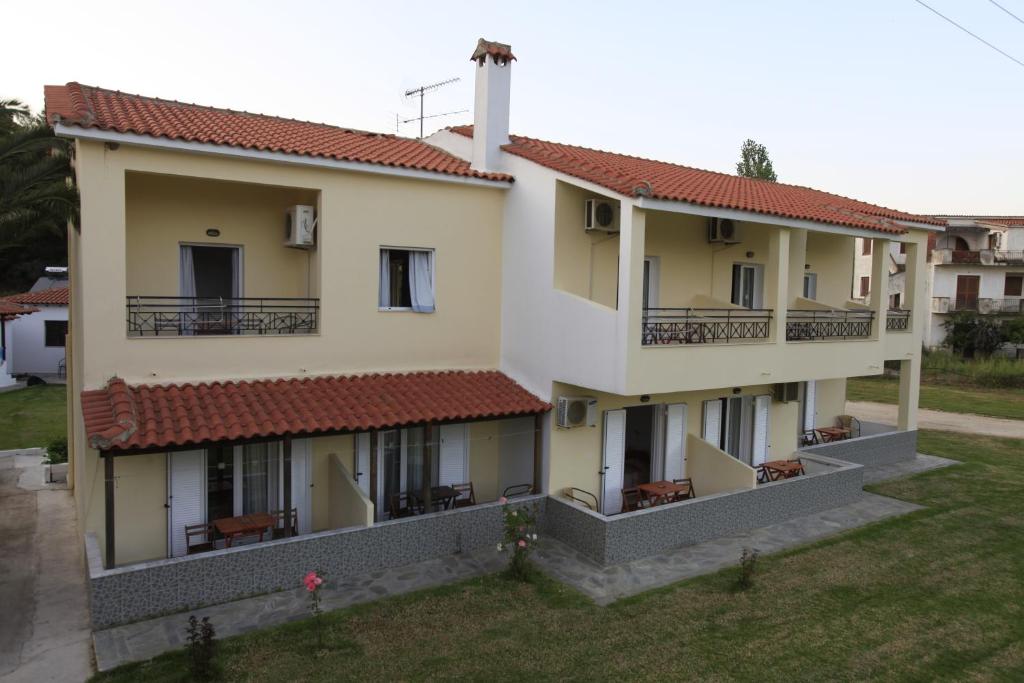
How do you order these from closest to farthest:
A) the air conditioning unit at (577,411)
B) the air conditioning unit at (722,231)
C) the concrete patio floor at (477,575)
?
the concrete patio floor at (477,575)
the air conditioning unit at (577,411)
the air conditioning unit at (722,231)

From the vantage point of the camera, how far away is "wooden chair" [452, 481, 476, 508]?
12.9 meters

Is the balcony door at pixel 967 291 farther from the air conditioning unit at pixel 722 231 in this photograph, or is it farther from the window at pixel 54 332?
the window at pixel 54 332

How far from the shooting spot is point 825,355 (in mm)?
15039

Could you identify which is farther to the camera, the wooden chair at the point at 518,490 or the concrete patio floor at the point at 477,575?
the wooden chair at the point at 518,490

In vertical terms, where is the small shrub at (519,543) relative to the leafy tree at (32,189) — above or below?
below

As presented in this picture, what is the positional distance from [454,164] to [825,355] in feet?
29.5

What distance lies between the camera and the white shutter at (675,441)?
14.8 metres

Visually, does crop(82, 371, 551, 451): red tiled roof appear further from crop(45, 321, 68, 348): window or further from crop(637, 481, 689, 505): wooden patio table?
crop(45, 321, 68, 348): window

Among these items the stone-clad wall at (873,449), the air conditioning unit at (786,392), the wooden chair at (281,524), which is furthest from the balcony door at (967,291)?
the wooden chair at (281,524)

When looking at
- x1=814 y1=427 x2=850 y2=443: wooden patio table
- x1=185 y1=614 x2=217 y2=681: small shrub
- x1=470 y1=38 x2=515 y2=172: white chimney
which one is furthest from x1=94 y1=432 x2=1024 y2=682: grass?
x1=470 y1=38 x2=515 y2=172: white chimney

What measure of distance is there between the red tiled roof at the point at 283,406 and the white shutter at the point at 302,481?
1.03 metres

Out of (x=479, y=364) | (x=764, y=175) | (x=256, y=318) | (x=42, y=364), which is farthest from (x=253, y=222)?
(x=764, y=175)

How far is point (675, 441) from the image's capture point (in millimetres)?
14969

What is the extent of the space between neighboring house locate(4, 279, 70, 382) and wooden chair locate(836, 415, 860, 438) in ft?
119
